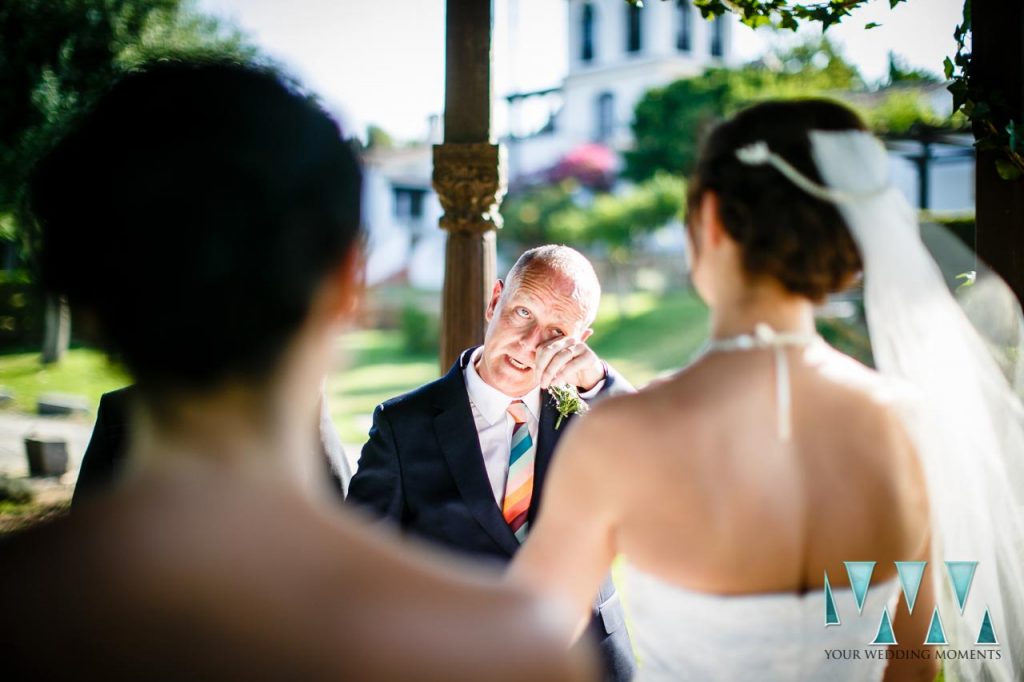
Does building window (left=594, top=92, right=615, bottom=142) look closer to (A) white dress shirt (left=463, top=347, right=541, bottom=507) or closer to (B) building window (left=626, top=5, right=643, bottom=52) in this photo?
(B) building window (left=626, top=5, right=643, bottom=52)

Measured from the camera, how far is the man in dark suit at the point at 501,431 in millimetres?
2926

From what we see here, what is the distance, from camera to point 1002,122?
A: 9.71 feet

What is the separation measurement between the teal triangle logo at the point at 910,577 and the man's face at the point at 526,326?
4.86 feet

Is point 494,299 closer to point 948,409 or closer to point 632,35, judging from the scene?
point 948,409

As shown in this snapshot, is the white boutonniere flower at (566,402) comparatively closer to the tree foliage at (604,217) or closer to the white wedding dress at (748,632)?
the white wedding dress at (748,632)

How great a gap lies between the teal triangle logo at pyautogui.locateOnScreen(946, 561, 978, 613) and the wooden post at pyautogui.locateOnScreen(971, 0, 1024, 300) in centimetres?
113

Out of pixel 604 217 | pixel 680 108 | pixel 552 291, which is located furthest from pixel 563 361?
pixel 680 108

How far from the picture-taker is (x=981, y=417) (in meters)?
2.45

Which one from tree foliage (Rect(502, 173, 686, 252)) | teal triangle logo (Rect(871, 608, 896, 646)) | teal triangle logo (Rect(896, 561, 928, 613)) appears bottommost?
teal triangle logo (Rect(871, 608, 896, 646))

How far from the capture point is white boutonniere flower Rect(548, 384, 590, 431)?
3137 mm

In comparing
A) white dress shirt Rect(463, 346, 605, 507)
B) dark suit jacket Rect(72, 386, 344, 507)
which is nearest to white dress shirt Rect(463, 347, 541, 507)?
white dress shirt Rect(463, 346, 605, 507)

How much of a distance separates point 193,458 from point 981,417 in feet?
7.23

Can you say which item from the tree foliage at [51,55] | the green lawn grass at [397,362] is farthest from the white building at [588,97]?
the tree foliage at [51,55]

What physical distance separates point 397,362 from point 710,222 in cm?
2097
